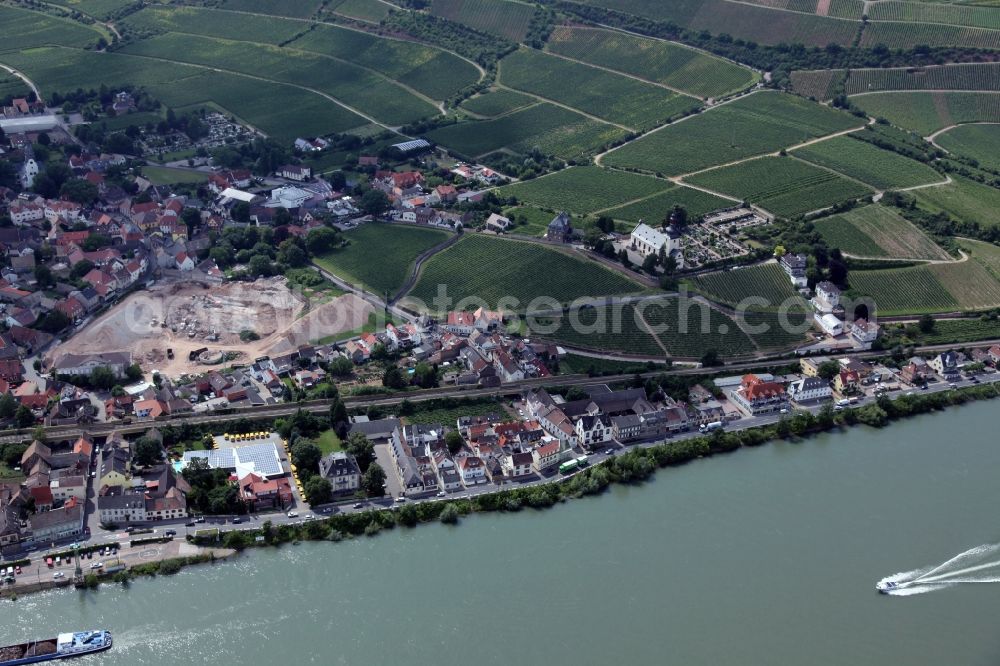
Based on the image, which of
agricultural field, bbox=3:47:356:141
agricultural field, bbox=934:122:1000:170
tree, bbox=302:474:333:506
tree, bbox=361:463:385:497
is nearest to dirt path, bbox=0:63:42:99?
agricultural field, bbox=3:47:356:141

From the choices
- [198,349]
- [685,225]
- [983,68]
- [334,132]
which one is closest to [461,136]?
[334,132]

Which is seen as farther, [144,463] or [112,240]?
[112,240]

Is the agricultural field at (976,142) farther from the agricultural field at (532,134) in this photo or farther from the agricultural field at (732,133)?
the agricultural field at (532,134)

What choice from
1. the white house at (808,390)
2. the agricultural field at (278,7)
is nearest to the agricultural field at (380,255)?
the white house at (808,390)

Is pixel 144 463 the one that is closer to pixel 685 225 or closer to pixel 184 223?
pixel 184 223

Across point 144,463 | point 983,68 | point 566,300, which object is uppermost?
point 983,68
